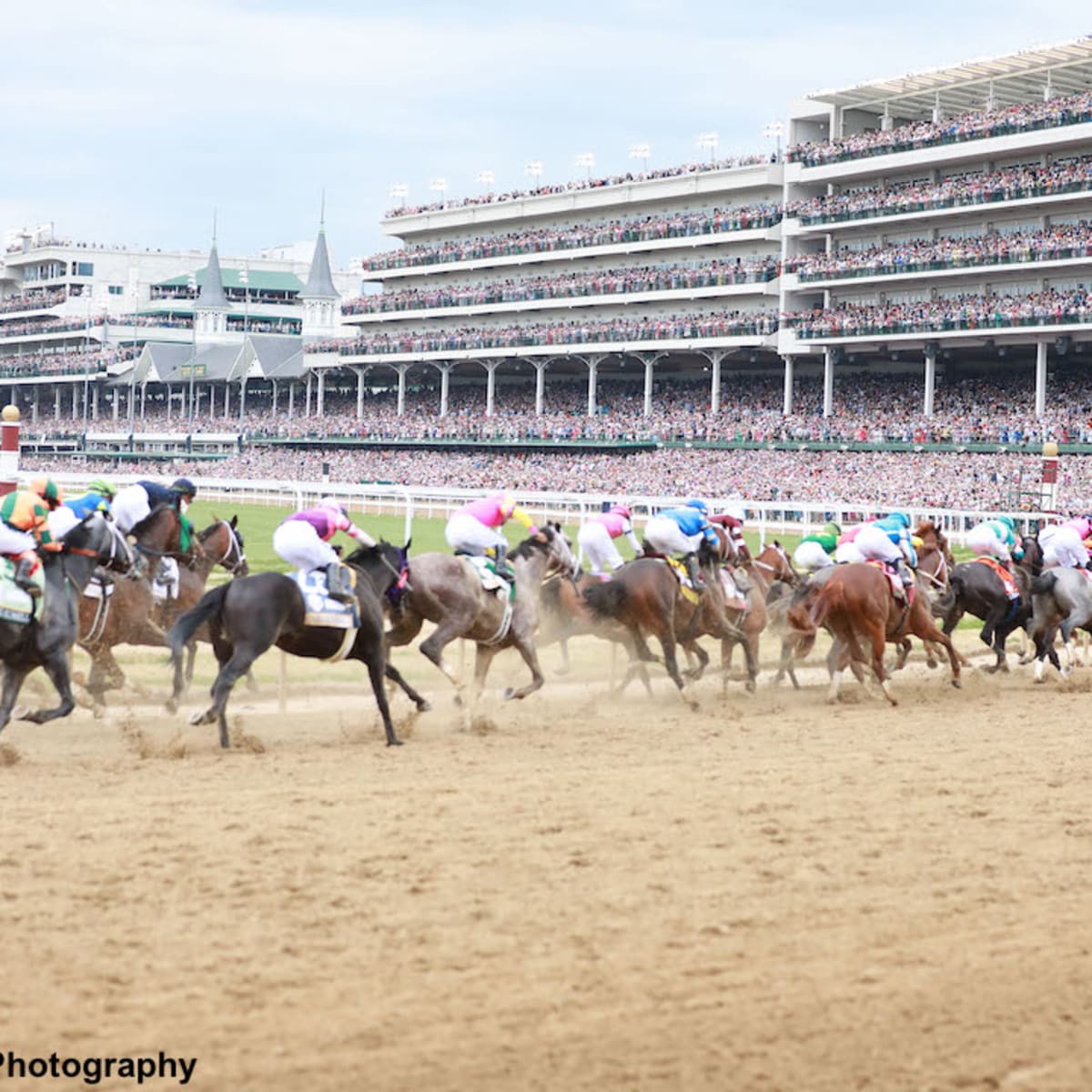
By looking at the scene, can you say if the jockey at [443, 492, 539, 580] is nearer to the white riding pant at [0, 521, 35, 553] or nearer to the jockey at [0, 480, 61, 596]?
the jockey at [0, 480, 61, 596]

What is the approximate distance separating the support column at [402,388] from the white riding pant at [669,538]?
50.5m

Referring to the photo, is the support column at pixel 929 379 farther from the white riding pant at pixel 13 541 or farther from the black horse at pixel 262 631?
the white riding pant at pixel 13 541

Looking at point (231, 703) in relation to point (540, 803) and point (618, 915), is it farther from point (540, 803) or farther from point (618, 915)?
point (618, 915)

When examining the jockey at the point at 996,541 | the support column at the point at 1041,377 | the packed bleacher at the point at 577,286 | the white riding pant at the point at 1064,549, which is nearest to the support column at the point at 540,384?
the packed bleacher at the point at 577,286

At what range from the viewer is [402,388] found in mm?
61531

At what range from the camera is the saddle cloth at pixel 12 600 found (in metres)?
8.23

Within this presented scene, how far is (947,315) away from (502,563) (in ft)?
114

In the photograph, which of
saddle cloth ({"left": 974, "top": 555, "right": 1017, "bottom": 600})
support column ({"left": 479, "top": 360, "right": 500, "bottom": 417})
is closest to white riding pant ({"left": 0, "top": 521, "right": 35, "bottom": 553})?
saddle cloth ({"left": 974, "top": 555, "right": 1017, "bottom": 600})

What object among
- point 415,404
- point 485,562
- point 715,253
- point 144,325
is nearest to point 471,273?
point 415,404

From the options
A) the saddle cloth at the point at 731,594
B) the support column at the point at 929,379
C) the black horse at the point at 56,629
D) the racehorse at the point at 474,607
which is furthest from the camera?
the support column at the point at 929,379

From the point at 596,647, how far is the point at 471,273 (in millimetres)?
52206

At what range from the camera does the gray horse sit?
12.8m

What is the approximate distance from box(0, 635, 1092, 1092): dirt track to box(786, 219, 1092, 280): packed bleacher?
34.1 m

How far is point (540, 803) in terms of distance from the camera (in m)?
7.48
